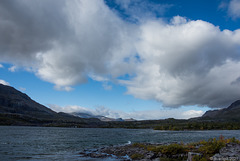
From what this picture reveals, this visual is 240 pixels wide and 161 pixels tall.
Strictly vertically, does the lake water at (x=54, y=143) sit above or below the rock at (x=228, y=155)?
below

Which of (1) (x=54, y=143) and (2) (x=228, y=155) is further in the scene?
(1) (x=54, y=143)

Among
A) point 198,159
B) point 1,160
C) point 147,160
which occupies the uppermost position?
point 198,159

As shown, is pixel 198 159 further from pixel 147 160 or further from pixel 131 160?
pixel 131 160

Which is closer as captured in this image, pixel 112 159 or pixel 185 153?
pixel 185 153

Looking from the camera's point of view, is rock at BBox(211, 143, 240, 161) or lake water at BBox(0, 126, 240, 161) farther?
lake water at BBox(0, 126, 240, 161)

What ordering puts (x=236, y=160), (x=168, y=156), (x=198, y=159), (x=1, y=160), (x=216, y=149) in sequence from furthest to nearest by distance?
(x=1, y=160) → (x=168, y=156) → (x=216, y=149) → (x=198, y=159) → (x=236, y=160)

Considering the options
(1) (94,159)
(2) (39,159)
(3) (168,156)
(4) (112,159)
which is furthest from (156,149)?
(2) (39,159)

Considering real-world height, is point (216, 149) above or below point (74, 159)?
above

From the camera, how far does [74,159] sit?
3619 cm

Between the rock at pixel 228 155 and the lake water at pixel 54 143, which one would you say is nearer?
the rock at pixel 228 155

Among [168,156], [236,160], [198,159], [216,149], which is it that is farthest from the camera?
[168,156]

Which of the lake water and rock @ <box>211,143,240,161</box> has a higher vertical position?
rock @ <box>211,143,240,161</box>

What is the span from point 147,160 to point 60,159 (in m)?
17.7

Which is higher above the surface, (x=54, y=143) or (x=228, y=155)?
(x=228, y=155)
